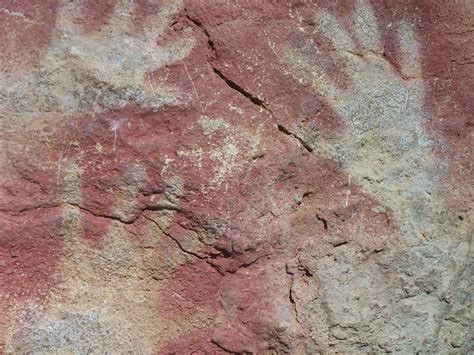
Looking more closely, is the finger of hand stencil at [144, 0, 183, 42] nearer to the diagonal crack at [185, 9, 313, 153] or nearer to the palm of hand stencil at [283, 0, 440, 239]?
the diagonal crack at [185, 9, 313, 153]

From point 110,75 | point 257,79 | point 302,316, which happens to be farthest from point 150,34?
point 302,316

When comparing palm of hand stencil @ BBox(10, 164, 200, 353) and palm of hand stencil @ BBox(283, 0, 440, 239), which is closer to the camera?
palm of hand stencil @ BBox(10, 164, 200, 353)

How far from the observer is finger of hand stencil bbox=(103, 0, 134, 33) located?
1159 millimetres

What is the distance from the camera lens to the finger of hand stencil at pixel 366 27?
1289mm

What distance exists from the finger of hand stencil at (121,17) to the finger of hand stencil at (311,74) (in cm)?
29

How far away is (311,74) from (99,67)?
382 mm

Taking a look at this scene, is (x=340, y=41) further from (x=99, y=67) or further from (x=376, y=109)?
(x=99, y=67)

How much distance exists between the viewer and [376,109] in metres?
1.29

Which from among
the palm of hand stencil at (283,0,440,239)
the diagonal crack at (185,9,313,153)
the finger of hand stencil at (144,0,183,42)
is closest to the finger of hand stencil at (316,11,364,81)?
the palm of hand stencil at (283,0,440,239)

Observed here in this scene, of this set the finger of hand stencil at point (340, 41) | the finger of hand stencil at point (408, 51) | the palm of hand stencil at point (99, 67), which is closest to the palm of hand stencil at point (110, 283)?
the palm of hand stencil at point (99, 67)

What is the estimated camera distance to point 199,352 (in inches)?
48.6

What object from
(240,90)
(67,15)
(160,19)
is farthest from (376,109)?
(67,15)

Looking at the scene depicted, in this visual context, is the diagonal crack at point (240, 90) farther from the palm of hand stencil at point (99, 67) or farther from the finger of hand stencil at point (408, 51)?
the finger of hand stencil at point (408, 51)

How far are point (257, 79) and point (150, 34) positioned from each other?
0.67 ft
